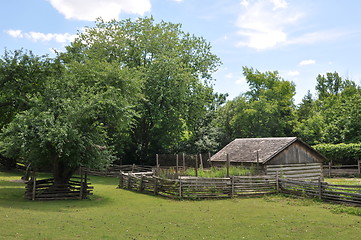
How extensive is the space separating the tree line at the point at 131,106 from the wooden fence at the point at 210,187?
3797 millimetres

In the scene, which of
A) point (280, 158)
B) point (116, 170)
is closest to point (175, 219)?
point (280, 158)

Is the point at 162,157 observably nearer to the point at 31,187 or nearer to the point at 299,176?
the point at 299,176

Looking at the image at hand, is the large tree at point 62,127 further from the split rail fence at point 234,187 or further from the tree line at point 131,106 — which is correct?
the split rail fence at point 234,187

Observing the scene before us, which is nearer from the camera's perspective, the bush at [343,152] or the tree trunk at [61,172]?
the tree trunk at [61,172]

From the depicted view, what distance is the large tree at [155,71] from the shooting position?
39628mm

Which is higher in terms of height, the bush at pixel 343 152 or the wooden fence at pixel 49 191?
the bush at pixel 343 152

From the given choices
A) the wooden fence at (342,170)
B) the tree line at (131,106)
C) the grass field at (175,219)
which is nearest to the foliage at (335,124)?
the tree line at (131,106)

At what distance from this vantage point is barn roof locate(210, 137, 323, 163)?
1081 inches

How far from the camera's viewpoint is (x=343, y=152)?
4097cm

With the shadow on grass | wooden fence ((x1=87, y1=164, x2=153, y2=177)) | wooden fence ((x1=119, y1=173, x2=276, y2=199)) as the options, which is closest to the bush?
wooden fence ((x1=119, y1=173, x2=276, y2=199))

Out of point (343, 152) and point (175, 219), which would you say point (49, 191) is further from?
point (343, 152)

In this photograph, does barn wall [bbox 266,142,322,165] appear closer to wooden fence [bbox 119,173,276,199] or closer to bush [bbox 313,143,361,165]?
wooden fence [bbox 119,173,276,199]

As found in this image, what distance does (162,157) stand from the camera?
1695 inches

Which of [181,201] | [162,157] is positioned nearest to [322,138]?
[162,157]
